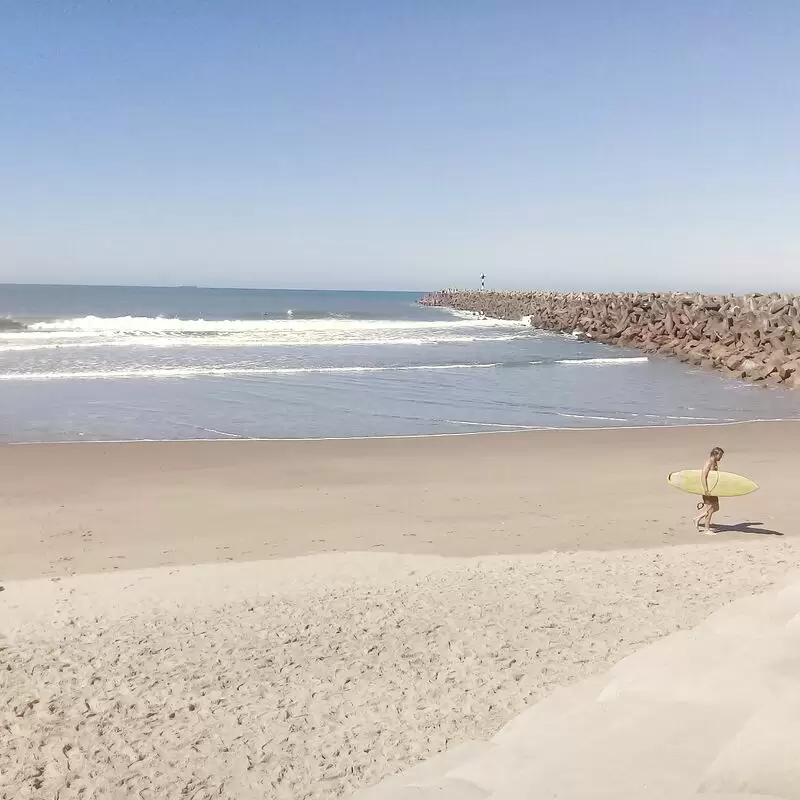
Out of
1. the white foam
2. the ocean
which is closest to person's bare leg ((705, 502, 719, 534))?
the ocean

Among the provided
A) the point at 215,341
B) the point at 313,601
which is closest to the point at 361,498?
the point at 313,601

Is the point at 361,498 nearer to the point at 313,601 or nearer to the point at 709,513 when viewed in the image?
the point at 313,601

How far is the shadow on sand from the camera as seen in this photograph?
8.48 meters

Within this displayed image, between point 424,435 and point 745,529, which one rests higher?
point 424,435

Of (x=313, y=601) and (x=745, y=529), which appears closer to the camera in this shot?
(x=313, y=601)

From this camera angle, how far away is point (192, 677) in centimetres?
501

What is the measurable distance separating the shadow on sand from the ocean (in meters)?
6.52

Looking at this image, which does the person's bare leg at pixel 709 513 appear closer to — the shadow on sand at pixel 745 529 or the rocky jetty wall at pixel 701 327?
the shadow on sand at pixel 745 529


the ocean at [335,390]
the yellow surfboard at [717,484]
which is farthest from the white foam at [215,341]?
the yellow surfboard at [717,484]

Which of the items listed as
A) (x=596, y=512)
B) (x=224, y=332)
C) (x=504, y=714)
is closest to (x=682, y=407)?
(x=596, y=512)

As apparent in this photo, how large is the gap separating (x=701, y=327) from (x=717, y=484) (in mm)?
26351

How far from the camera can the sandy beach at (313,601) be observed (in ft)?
14.2

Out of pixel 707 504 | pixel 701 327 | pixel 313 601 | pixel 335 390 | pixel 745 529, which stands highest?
pixel 701 327

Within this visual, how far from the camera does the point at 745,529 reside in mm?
8625
